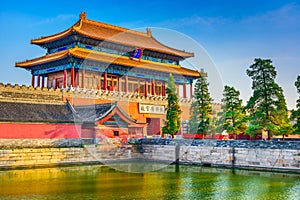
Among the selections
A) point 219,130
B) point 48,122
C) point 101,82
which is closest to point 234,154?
point 219,130

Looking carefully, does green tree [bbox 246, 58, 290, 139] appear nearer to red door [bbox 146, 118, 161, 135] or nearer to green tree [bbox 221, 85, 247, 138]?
green tree [bbox 221, 85, 247, 138]

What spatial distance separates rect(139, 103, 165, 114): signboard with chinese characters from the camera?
1428 inches

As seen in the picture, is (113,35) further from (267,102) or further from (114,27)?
(267,102)

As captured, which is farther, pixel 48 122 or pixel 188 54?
pixel 188 54

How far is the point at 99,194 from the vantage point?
45.1ft

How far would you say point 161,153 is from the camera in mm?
26516

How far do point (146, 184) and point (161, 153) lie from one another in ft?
33.4

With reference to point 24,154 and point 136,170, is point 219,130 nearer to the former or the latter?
point 136,170

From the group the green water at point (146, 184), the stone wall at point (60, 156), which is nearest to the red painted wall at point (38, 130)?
the stone wall at point (60, 156)

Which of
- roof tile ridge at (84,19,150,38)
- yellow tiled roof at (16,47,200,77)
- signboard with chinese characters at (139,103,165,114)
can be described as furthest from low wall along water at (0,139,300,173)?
roof tile ridge at (84,19,150,38)

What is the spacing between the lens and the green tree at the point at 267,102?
22406mm

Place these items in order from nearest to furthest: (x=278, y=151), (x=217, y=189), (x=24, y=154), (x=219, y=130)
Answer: (x=217, y=189) < (x=278, y=151) < (x=24, y=154) < (x=219, y=130)

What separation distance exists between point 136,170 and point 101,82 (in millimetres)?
16469

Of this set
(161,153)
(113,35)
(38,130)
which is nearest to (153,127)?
(161,153)
